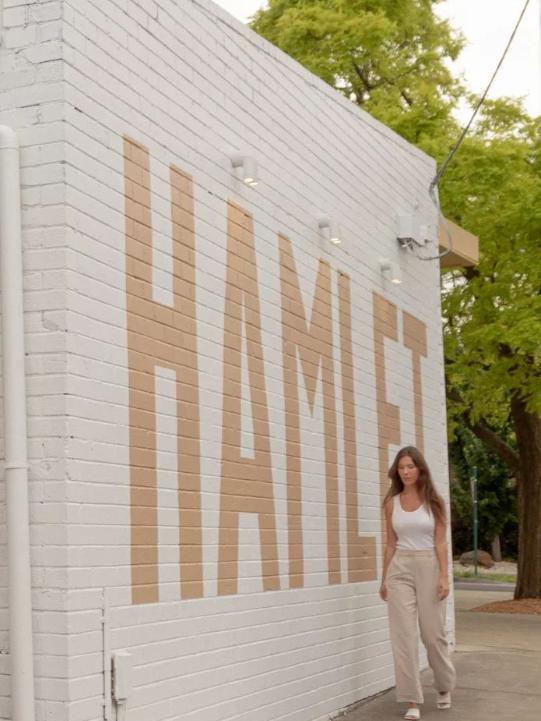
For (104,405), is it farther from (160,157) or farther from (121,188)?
(160,157)

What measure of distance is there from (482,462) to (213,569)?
1405 inches

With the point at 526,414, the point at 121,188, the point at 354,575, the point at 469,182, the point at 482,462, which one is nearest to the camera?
the point at 121,188

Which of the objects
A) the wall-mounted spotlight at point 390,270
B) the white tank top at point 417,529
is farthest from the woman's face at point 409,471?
the wall-mounted spotlight at point 390,270

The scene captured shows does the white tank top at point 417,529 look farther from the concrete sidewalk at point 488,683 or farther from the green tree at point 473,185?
the green tree at point 473,185

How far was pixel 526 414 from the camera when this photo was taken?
2020 centimetres

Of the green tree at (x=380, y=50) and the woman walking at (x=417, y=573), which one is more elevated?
the green tree at (x=380, y=50)

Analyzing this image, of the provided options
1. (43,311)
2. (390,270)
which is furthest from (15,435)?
(390,270)

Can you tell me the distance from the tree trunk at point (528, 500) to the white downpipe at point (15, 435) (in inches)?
593

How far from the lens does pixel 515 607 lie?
18688mm

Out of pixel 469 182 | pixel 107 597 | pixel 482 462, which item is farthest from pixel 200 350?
pixel 482 462

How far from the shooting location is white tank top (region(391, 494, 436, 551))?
8805 millimetres

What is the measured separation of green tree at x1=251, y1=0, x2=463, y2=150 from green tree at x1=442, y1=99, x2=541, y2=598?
154cm

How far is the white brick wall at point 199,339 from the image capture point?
565 centimetres

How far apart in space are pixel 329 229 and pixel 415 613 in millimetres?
2775
